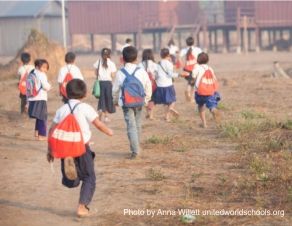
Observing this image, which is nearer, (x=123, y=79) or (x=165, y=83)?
(x=123, y=79)

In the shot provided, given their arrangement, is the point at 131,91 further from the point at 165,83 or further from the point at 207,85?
the point at 165,83

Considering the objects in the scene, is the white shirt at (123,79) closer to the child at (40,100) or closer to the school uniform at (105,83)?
the child at (40,100)

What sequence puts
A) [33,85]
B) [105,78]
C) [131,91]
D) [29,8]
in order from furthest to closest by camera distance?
[29,8] < [105,78] < [33,85] < [131,91]

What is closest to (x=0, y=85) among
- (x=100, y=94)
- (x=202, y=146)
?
(x=100, y=94)

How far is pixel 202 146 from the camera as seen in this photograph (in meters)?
10.3

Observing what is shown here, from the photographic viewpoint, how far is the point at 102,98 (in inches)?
514

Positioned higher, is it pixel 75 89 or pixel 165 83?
pixel 75 89

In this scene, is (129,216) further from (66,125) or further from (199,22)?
(199,22)

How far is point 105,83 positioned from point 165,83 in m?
1.17

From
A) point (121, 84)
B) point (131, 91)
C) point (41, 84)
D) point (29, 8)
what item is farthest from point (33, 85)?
point (29, 8)

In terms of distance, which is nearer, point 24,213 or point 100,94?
point 24,213

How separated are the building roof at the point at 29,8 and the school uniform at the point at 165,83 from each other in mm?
38402

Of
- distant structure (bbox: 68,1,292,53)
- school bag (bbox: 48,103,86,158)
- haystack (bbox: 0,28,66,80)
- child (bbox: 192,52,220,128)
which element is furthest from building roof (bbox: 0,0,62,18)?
school bag (bbox: 48,103,86,158)

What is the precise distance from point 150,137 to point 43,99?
1.94m
